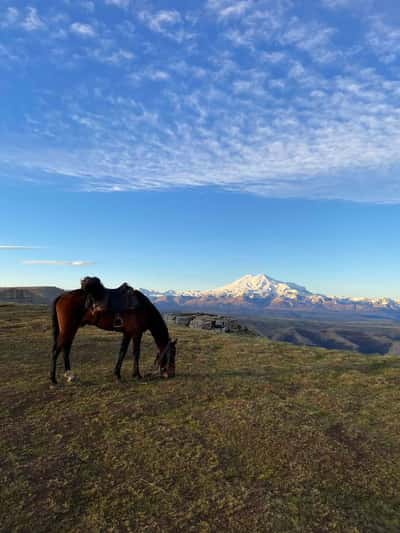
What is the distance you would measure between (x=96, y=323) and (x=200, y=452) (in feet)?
19.3

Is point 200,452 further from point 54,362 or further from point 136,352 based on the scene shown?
point 54,362

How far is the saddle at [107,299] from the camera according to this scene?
10.9 metres

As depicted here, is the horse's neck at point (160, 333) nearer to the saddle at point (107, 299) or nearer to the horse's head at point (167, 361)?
the horse's head at point (167, 361)

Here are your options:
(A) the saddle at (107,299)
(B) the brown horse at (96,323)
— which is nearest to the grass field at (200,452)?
(B) the brown horse at (96,323)

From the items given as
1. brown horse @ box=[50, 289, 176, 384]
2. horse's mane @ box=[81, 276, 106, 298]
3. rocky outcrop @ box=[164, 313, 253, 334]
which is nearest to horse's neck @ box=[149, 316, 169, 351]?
brown horse @ box=[50, 289, 176, 384]

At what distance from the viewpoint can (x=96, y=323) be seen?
1116 centimetres

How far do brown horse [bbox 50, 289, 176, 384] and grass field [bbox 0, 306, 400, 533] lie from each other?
0.68 m

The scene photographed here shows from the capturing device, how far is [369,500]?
5.49 meters

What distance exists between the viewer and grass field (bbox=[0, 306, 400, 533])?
16.4 feet

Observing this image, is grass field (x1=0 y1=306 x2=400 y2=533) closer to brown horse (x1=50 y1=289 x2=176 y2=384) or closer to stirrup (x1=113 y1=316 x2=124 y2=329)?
brown horse (x1=50 y1=289 x2=176 y2=384)

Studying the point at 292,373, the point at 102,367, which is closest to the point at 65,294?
the point at 102,367

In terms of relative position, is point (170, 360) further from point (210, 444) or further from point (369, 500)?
point (369, 500)

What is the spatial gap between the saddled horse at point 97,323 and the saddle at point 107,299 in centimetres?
10

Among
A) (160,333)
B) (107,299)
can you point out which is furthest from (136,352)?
(107,299)
